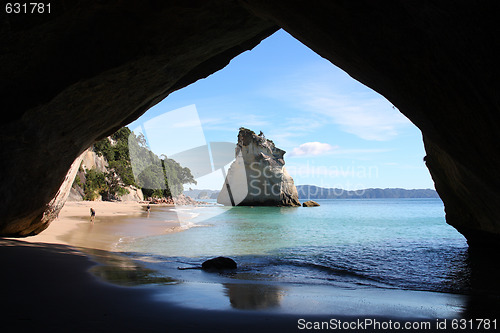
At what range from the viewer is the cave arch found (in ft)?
12.1

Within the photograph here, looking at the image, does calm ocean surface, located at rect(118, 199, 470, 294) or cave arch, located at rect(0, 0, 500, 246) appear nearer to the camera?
cave arch, located at rect(0, 0, 500, 246)

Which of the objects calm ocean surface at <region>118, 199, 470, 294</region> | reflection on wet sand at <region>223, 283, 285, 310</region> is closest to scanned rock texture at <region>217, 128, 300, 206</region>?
calm ocean surface at <region>118, 199, 470, 294</region>

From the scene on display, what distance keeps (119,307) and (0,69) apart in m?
5.51

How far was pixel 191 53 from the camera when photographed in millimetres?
7734

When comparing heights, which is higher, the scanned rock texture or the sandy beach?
the scanned rock texture

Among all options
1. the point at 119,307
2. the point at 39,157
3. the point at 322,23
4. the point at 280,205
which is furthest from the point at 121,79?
the point at 280,205

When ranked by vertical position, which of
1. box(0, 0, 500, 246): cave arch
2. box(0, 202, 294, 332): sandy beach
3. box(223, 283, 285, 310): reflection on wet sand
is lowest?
box(223, 283, 285, 310): reflection on wet sand

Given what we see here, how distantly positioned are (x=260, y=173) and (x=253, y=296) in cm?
5443

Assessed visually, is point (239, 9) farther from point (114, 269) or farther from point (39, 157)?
point (114, 269)

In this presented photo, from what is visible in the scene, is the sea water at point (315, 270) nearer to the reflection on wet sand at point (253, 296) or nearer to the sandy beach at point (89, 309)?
the reflection on wet sand at point (253, 296)

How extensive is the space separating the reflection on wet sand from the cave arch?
3.59 metres

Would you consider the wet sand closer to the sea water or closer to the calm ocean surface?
the sea water

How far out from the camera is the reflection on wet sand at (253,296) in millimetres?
4224

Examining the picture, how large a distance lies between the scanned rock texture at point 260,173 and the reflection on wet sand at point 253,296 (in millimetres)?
52618
